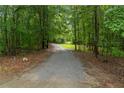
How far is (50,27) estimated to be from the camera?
47.3 metres

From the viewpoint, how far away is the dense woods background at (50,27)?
28.4 m

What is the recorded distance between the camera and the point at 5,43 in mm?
32156

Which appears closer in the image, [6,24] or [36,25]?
[6,24]

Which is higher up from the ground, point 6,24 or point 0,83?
point 6,24

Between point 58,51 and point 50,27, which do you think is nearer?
point 58,51

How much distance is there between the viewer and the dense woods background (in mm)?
28359

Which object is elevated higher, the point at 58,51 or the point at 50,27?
the point at 50,27

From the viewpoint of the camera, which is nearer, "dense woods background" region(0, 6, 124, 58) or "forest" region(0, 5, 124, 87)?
"forest" region(0, 5, 124, 87)

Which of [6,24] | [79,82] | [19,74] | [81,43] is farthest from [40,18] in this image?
[79,82]

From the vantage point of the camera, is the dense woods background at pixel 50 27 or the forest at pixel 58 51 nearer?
the forest at pixel 58 51
